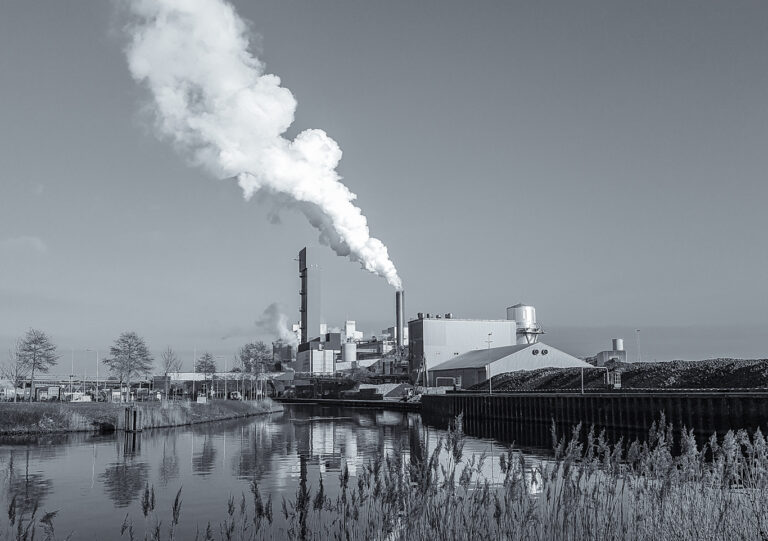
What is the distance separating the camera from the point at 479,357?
123500 millimetres

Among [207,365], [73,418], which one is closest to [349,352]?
[207,365]

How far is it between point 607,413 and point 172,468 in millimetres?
38355

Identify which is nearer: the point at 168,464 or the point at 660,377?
the point at 168,464

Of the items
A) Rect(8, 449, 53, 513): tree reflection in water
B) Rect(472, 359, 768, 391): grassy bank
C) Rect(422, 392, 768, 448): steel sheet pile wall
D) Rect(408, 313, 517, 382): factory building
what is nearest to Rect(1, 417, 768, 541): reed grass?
Rect(8, 449, 53, 513): tree reflection in water

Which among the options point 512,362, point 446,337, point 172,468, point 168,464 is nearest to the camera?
point 172,468

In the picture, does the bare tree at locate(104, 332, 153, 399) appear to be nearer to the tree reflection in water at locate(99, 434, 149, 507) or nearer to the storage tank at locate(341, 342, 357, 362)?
the tree reflection in water at locate(99, 434, 149, 507)

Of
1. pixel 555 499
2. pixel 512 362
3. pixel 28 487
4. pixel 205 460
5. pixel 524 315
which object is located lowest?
pixel 205 460

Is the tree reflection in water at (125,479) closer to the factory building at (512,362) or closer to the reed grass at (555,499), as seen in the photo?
the reed grass at (555,499)

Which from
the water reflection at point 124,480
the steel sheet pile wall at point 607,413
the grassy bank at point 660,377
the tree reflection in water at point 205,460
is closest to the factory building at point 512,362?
the grassy bank at point 660,377

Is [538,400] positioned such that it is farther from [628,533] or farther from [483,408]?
[628,533]

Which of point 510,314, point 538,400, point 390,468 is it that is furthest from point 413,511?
point 510,314

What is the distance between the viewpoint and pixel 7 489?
1100 inches

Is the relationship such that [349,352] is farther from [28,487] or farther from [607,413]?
[28,487]

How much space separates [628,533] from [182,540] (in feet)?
42.1
